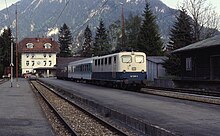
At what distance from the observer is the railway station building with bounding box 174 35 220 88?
99.5 feet

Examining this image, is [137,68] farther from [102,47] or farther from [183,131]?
[102,47]

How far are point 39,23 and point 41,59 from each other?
65075 mm

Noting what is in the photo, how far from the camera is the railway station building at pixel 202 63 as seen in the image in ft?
99.5

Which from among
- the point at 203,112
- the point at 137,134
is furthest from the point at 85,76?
the point at 137,134

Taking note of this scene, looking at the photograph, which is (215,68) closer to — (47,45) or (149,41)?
(149,41)

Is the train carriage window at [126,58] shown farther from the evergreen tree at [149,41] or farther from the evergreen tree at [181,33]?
the evergreen tree at [149,41]

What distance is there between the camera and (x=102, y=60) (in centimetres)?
3478

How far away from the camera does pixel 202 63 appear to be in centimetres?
3325

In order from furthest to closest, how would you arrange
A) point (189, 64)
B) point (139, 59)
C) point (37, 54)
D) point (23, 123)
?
1. point (37, 54)
2. point (189, 64)
3. point (139, 59)
4. point (23, 123)

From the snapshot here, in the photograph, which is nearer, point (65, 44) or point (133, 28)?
point (133, 28)

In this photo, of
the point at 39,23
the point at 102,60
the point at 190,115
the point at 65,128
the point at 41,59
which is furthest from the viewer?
the point at 39,23

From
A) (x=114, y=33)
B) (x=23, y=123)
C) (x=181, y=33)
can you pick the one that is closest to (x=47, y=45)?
(x=114, y=33)

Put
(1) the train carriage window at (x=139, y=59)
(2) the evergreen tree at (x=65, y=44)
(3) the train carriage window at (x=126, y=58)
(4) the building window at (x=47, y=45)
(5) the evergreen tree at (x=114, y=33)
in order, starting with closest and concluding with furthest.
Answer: (3) the train carriage window at (x=126, y=58) → (1) the train carriage window at (x=139, y=59) → (5) the evergreen tree at (x=114, y=33) → (4) the building window at (x=47, y=45) → (2) the evergreen tree at (x=65, y=44)

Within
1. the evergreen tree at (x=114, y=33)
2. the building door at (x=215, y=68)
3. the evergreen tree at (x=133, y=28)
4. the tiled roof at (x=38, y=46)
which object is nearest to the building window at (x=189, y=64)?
the building door at (x=215, y=68)
